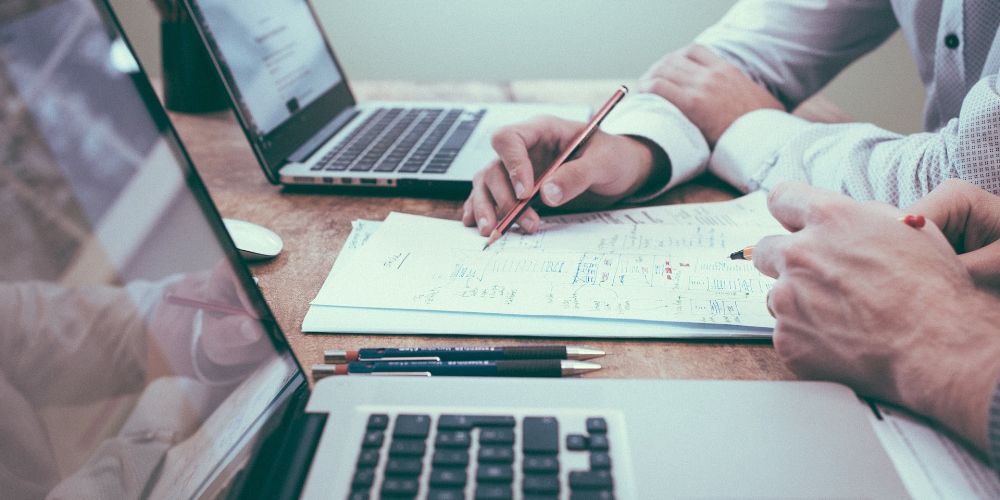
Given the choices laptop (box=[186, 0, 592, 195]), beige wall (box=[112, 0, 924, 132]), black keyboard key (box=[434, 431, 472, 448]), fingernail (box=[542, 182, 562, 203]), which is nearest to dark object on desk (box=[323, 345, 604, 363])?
black keyboard key (box=[434, 431, 472, 448])

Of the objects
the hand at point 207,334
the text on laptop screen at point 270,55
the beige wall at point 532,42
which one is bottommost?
the beige wall at point 532,42

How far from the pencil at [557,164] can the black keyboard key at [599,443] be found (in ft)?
0.97

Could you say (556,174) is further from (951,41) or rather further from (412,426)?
(951,41)

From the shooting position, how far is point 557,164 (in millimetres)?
691

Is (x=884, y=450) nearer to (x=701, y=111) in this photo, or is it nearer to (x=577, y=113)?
(x=701, y=111)

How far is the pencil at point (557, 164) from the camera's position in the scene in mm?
645

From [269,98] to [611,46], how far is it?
137 cm

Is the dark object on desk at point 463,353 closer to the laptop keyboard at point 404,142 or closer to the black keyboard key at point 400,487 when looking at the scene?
the black keyboard key at point 400,487

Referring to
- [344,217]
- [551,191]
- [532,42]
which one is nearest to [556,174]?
[551,191]

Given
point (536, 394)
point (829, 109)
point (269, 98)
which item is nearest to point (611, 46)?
point (829, 109)

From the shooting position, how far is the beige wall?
191cm

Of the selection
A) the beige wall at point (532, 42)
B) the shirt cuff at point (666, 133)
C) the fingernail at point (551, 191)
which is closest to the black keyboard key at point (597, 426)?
the fingernail at point (551, 191)

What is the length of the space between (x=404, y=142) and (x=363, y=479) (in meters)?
0.61

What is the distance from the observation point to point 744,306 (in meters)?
0.53
